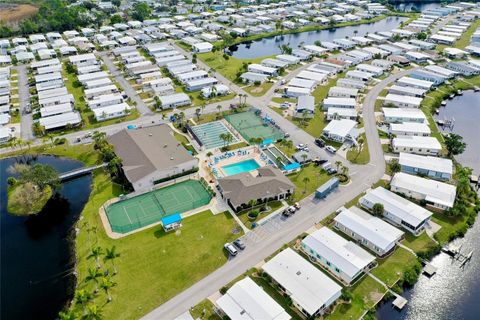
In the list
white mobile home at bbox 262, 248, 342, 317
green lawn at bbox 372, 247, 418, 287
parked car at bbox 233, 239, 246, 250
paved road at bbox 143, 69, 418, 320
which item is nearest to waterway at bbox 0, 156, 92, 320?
paved road at bbox 143, 69, 418, 320

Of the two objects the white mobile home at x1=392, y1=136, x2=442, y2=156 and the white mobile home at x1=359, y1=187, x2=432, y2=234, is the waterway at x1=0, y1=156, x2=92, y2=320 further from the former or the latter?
the white mobile home at x1=392, y1=136, x2=442, y2=156

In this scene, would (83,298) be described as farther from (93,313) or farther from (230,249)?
(230,249)

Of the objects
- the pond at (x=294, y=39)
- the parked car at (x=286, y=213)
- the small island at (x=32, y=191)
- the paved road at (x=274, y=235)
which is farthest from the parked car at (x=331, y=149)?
the pond at (x=294, y=39)

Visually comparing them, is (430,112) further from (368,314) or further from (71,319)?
(71,319)

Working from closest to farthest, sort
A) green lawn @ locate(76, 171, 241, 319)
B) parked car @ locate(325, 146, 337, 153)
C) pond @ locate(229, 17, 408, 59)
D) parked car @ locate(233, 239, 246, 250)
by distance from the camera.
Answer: green lawn @ locate(76, 171, 241, 319)
parked car @ locate(233, 239, 246, 250)
parked car @ locate(325, 146, 337, 153)
pond @ locate(229, 17, 408, 59)

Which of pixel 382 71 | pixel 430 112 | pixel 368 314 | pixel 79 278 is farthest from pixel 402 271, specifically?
pixel 382 71

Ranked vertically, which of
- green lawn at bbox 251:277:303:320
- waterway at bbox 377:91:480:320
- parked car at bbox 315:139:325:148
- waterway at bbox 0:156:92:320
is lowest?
waterway at bbox 377:91:480:320

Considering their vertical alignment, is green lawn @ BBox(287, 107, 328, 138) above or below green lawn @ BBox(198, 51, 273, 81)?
below
